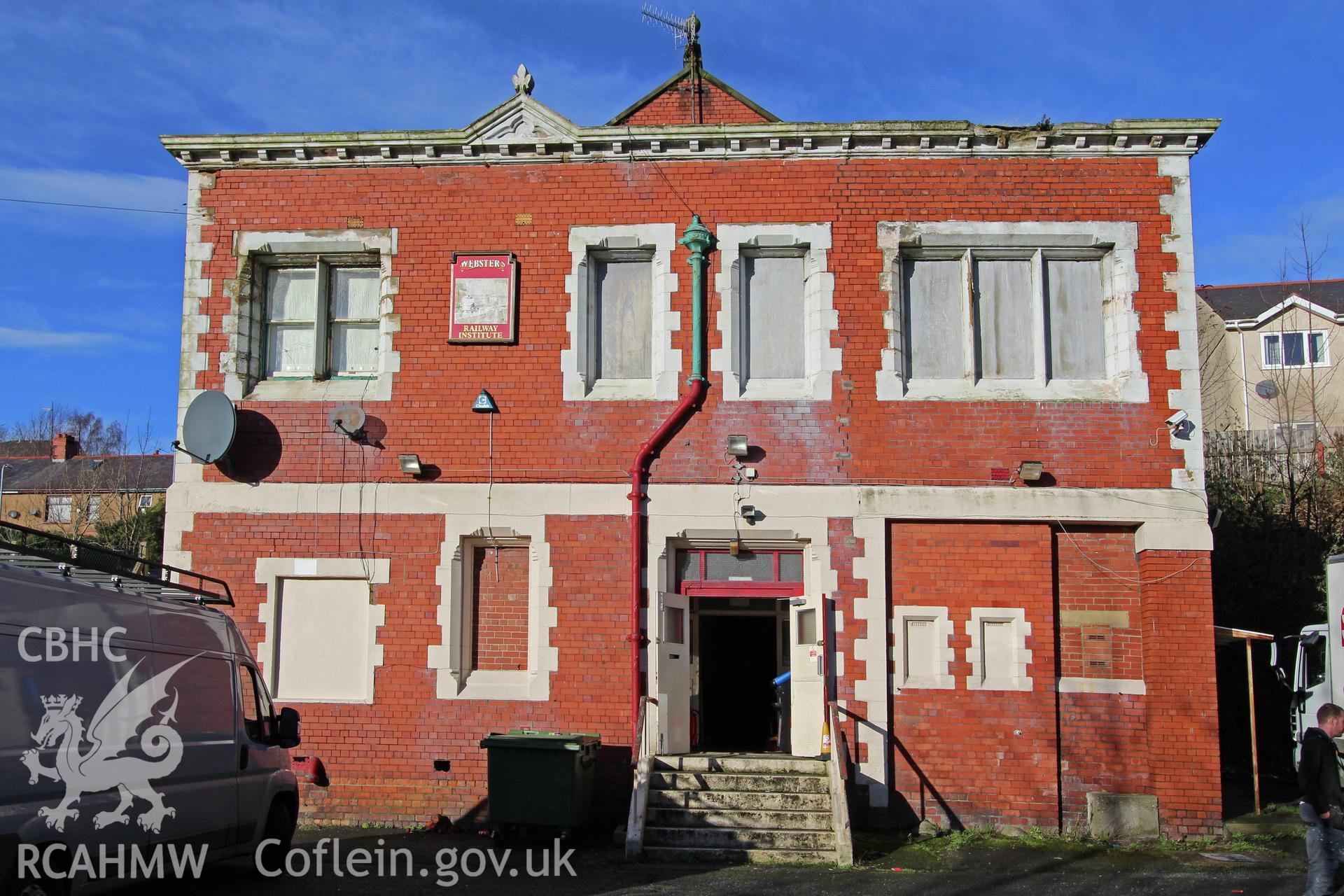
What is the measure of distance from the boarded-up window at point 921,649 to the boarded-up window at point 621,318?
4.33 metres

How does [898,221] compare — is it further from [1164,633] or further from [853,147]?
[1164,633]

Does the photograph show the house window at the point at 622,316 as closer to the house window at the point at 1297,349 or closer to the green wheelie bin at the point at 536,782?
the green wheelie bin at the point at 536,782

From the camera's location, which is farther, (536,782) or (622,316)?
(622,316)

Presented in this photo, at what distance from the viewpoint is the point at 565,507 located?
13797 mm

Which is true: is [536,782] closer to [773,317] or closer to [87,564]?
[87,564]

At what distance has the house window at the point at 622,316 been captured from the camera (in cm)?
1402

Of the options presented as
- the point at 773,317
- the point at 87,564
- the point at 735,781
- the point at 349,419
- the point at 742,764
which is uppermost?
the point at 773,317

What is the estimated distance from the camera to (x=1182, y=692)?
516 inches

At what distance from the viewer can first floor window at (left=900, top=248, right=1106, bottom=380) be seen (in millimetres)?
14094

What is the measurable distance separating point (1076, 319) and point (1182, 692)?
449cm

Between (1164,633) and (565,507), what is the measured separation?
6.95m

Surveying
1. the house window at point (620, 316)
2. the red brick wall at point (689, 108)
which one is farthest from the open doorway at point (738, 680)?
the red brick wall at point (689, 108)

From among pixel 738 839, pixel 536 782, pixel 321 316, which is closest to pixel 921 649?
pixel 738 839

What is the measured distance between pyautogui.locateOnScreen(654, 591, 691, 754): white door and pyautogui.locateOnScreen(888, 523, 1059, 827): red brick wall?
8.05 ft
